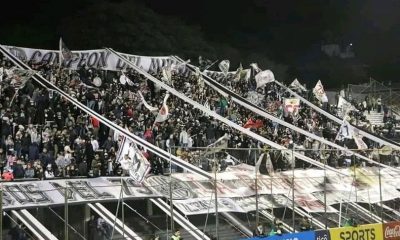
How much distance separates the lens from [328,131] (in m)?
38.4

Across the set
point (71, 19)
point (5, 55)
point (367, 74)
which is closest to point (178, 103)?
point (5, 55)

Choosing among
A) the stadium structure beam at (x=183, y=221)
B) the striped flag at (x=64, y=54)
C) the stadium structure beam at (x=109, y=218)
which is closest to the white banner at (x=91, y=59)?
the striped flag at (x=64, y=54)

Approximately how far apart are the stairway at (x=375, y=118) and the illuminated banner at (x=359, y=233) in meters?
24.5

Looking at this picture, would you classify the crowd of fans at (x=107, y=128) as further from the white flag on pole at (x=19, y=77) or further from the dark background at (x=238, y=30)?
the dark background at (x=238, y=30)

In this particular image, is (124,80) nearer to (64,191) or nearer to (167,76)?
(167,76)

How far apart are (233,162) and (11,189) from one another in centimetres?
718

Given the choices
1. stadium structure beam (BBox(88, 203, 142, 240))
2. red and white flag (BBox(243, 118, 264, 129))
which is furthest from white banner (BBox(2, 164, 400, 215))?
red and white flag (BBox(243, 118, 264, 129))

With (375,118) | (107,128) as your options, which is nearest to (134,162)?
(107,128)

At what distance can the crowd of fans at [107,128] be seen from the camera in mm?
22359

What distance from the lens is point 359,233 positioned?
2338cm

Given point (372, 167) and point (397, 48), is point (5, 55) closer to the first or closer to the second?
point (372, 167)

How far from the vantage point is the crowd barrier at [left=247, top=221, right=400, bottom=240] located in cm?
2105

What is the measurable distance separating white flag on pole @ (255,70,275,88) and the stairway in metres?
10.8

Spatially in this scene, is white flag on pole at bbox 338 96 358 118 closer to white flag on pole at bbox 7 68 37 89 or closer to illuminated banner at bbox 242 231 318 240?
illuminated banner at bbox 242 231 318 240
